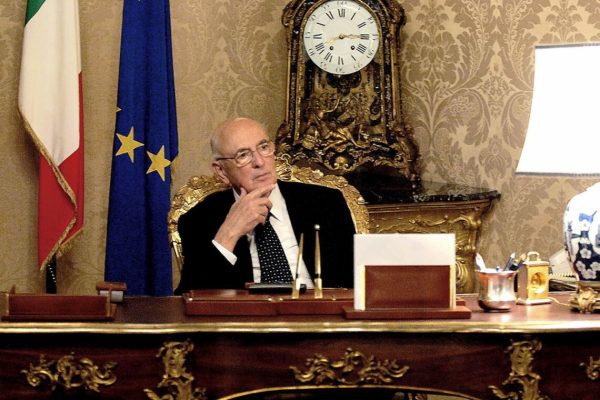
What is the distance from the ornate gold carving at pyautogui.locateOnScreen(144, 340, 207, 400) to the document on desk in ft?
1.36

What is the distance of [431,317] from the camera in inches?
100.0

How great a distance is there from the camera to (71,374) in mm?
2475

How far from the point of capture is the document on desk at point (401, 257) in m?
2.57

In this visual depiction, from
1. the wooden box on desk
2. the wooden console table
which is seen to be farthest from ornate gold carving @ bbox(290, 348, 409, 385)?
the wooden console table

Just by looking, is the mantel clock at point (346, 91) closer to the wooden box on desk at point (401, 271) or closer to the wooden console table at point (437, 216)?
the wooden console table at point (437, 216)

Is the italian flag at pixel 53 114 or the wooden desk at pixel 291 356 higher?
the italian flag at pixel 53 114

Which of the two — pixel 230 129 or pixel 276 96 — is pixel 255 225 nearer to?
pixel 230 129

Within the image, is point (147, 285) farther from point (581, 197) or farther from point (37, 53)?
point (581, 197)

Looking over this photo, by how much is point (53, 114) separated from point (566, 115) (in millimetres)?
2444

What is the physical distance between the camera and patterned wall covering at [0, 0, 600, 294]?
15.3 feet

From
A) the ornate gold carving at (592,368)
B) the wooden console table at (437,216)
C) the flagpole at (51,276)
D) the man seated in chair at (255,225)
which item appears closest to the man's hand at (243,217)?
the man seated in chair at (255,225)

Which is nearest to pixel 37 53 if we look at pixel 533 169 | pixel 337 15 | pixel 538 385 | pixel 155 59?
pixel 155 59

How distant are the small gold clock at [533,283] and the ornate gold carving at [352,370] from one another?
1.62ft

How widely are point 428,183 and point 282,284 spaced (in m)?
2.07
